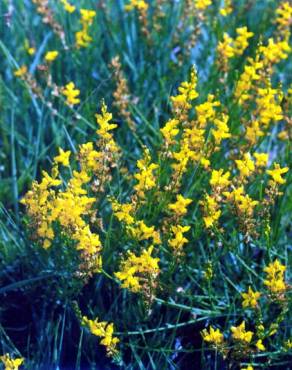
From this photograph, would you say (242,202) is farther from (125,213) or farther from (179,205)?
(125,213)

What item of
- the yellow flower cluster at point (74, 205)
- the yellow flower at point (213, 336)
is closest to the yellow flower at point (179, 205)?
the yellow flower cluster at point (74, 205)

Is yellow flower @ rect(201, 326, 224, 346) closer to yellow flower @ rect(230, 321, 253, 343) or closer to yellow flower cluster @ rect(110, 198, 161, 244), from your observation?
yellow flower @ rect(230, 321, 253, 343)

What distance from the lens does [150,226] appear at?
2527 millimetres

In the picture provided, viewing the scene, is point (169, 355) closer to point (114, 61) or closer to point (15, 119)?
point (114, 61)

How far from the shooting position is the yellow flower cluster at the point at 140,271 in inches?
85.9

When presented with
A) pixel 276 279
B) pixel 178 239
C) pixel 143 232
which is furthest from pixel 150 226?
pixel 276 279

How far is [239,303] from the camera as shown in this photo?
8.55 feet

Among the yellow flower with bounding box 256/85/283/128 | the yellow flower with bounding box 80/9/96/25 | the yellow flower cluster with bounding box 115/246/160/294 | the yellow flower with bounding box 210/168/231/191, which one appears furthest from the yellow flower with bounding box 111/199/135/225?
the yellow flower with bounding box 80/9/96/25

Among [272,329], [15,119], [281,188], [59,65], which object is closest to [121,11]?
[59,65]

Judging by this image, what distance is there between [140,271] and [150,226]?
33 cm

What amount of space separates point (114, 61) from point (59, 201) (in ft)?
2.65

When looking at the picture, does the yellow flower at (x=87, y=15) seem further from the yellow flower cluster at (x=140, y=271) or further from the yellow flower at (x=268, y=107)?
the yellow flower cluster at (x=140, y=271)

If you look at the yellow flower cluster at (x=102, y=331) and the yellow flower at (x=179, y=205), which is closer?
the yellow flower cluster at (x=102, y=331)

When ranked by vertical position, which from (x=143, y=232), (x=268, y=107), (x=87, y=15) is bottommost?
(x=143, y=232)
